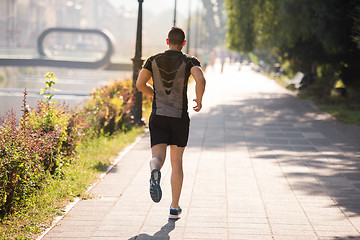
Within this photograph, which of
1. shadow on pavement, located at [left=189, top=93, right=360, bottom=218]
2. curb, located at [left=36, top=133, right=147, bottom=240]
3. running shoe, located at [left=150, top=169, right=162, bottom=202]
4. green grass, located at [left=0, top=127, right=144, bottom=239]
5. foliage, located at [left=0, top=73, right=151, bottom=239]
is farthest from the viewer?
shadow on pavement, located at [left=189, top=93, right=360, bottom=218]

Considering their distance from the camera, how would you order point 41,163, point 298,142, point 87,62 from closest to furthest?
point 41,163 → point 298,142 → point 87,62

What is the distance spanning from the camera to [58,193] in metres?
6.66

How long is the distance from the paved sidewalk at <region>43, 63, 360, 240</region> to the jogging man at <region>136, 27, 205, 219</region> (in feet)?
2.51

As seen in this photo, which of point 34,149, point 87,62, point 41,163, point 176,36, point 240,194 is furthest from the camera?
point 87,62

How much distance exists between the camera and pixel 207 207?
6.46 meters

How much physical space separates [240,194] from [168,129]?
1839mm

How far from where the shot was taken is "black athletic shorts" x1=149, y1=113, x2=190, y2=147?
18.5ft

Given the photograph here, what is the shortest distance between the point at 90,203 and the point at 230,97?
1944 cm

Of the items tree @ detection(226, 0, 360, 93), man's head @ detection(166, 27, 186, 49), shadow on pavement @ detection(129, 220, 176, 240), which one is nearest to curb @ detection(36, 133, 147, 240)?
shadow on pavement @ detection(129, 220, 176, 240)

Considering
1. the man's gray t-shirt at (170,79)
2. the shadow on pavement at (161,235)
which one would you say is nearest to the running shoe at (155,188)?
the shadow on pavement at (161,235)

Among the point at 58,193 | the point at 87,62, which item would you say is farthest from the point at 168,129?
the point at 87,62

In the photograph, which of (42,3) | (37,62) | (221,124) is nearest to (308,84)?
(221,124)

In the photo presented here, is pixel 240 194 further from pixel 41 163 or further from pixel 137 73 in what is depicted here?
pixel 137 73

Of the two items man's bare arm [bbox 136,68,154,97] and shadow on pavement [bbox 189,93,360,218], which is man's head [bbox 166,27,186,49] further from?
shadow on pavement [bbox 189,93,360,218]
